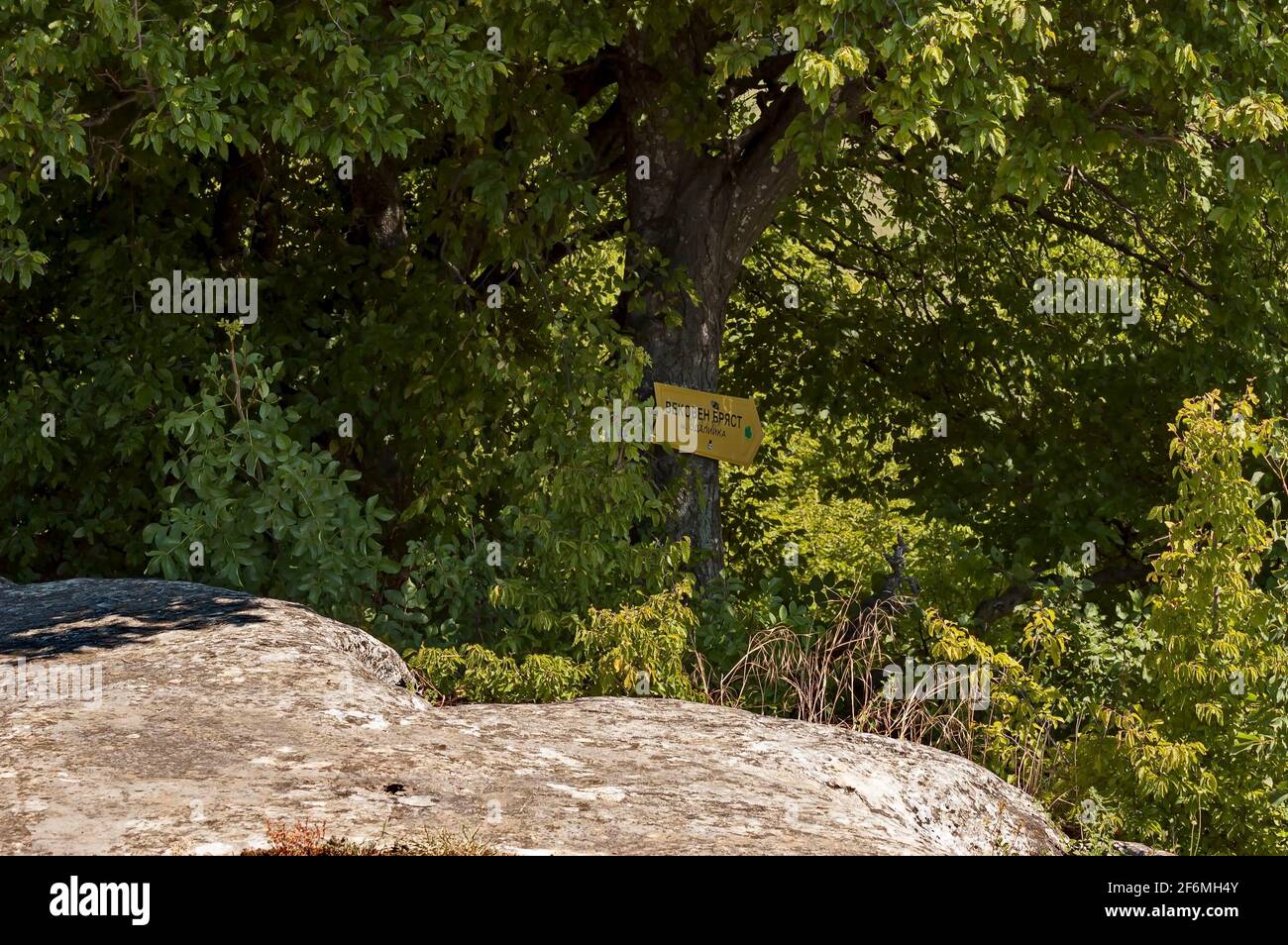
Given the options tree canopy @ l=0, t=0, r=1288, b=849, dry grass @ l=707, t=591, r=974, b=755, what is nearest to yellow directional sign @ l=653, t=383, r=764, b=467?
tree canopy @ l=0, t=0, r=1288, b=849

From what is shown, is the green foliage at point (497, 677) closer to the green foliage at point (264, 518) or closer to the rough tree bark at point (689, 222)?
the green foliage at point (264, 518)

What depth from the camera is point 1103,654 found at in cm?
806

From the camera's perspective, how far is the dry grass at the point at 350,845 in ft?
12.2

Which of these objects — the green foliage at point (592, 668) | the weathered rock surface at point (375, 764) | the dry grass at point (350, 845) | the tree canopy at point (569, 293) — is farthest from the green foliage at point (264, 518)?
the dry grass at point (350, 845)

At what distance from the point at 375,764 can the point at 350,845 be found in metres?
0.73

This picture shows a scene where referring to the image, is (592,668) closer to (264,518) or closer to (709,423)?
(264,518)

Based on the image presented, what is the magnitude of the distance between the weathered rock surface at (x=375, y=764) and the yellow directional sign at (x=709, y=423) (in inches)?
127

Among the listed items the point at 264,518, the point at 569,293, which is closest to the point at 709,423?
the point at 569,293

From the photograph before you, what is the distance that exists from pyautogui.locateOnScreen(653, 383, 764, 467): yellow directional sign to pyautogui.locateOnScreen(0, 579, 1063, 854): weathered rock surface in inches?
127

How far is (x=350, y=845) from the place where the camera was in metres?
3.79

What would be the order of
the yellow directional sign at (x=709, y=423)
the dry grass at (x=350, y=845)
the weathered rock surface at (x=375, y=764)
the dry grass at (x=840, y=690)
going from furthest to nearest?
the yellow directional sign at (x=709, y=423)
the dry grass at (x=840, y=690)
the weathered rock surface at (x=375, y=764)
the dry grass at (x=350, y=845)

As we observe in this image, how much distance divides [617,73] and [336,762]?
6.88m

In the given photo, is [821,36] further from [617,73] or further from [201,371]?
[201,371]

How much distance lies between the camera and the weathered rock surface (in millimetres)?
4004
